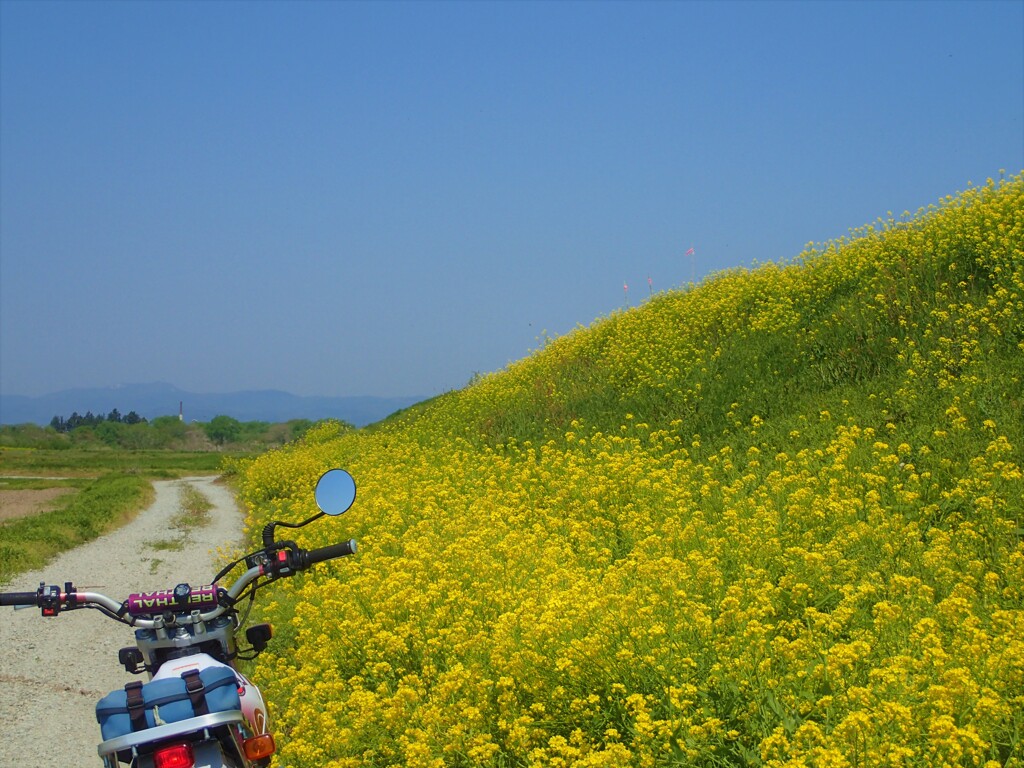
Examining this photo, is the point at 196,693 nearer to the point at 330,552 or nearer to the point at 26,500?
the point at 330,552

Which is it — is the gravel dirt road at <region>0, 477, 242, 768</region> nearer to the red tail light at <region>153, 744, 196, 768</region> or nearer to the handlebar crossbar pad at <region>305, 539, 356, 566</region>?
the handlebar crossbar pad at <region>305, 539, 356, 566</region>

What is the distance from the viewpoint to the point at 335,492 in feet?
15.2

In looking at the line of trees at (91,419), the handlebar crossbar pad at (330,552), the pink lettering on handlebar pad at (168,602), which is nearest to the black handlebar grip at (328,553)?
the handlebar crossbar pad at (330,552)

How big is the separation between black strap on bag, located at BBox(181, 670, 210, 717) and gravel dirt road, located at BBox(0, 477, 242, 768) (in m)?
4.20

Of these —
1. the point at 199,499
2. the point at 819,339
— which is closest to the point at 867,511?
the point at 819,339

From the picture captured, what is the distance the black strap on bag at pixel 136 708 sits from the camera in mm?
3352

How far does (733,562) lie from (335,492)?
3.87 metres

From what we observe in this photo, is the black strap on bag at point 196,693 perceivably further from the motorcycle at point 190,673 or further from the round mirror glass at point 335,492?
the round mirror glass at point 335,492

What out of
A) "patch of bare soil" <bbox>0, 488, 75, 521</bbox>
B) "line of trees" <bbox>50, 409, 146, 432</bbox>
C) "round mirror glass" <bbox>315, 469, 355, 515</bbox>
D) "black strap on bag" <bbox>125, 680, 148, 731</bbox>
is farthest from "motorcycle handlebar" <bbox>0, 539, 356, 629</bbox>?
"line of trees" <bbox>50, 409, 146, 432</bbox>

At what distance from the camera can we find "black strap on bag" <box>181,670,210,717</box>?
3.46 meters

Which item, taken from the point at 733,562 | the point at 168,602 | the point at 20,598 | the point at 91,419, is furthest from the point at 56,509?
the point at 91,419

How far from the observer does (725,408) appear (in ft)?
42.7

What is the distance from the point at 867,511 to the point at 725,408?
16.1 ft

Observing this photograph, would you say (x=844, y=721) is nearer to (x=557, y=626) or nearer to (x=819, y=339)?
(x=557, y=626)
